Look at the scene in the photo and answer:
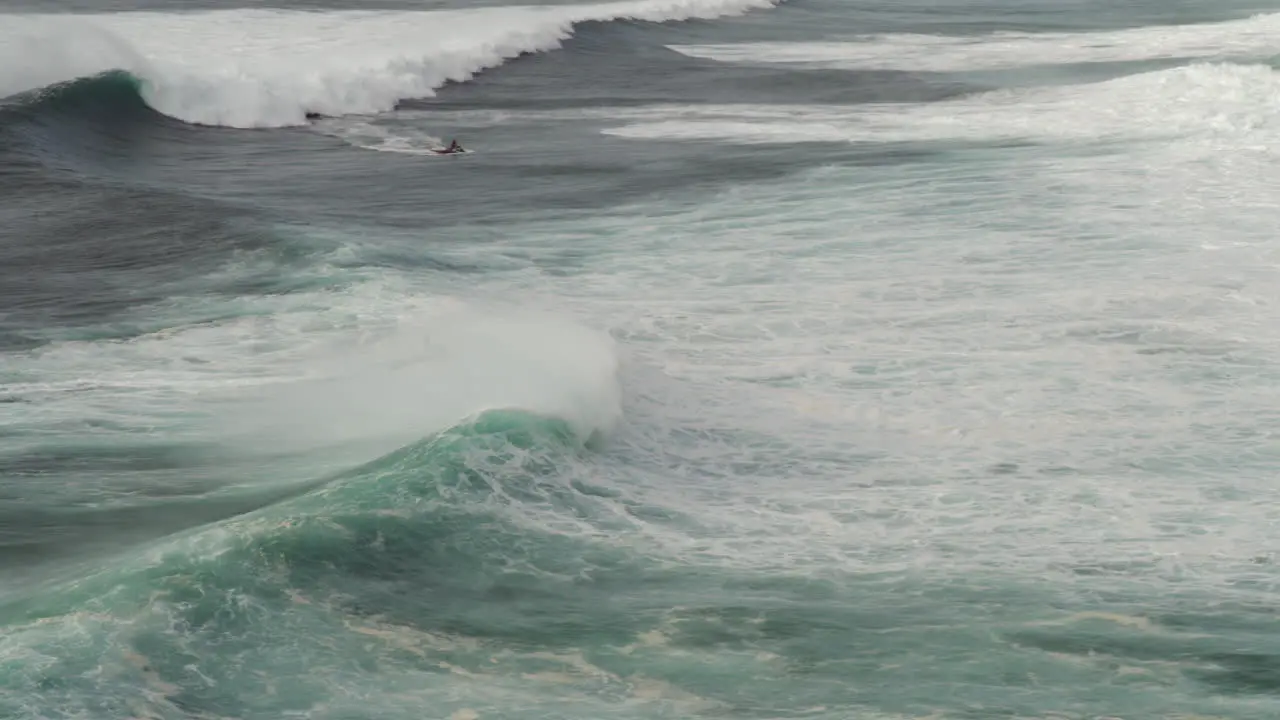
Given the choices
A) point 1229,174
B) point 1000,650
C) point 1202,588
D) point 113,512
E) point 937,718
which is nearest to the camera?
point 937,718

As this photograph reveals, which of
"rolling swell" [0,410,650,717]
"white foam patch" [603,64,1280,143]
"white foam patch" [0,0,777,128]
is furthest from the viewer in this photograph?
"white foam patch" [0,0,777,128]

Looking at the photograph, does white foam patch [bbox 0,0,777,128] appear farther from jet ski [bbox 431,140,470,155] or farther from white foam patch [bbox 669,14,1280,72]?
white foam patch [bbox 669,14,1280,72]

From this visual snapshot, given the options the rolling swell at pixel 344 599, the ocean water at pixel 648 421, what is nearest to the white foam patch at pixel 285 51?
the ocean water at pixel 648 421

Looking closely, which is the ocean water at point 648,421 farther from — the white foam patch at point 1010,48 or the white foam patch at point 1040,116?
the white foam patch at point 1010,48

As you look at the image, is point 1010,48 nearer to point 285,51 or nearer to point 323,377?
point 285,51

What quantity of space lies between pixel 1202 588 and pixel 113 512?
18.1ft

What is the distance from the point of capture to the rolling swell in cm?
757

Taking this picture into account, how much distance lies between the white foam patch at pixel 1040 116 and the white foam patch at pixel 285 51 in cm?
535

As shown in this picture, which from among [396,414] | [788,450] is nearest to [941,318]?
[788,450]

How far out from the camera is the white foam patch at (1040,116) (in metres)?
23.4

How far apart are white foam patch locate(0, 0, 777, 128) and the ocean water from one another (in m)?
3.09

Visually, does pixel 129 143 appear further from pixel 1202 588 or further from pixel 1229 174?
pixel 1202 588

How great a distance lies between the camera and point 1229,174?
19875mm

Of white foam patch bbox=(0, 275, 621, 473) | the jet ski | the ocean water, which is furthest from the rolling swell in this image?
the jet ski
